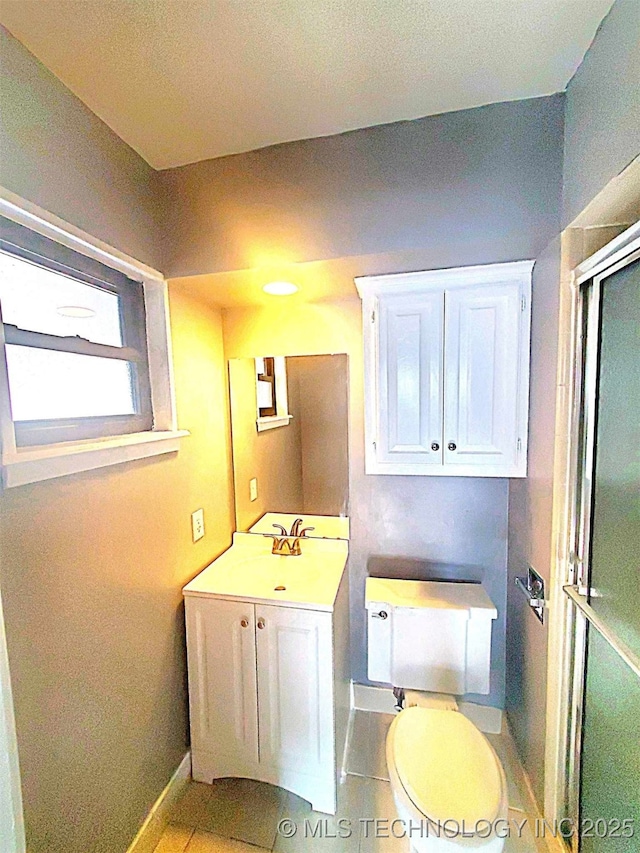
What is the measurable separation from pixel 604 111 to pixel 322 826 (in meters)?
2.51

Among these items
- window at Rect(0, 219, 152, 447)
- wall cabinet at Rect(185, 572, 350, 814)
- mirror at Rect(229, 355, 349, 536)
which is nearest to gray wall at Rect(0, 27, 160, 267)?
window at Rect(0, 219, 152, 447)

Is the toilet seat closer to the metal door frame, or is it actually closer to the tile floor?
the metal door frame

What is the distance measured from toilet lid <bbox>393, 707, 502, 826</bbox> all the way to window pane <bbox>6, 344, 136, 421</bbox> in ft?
5.19

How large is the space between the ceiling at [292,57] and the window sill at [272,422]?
1215 millimetres

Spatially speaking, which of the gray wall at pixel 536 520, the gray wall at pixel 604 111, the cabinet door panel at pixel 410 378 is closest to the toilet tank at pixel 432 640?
the gray wall at pixel 536 520

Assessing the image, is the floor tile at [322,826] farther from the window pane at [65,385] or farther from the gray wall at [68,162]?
the gray wall at [68,162]

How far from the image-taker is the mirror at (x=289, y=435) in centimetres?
190

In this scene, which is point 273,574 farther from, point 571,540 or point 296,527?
point 571,540

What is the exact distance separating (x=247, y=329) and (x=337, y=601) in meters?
1.38

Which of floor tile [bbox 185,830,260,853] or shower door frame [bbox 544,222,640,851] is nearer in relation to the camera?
shower door frame [bbox 544,222,640,851]

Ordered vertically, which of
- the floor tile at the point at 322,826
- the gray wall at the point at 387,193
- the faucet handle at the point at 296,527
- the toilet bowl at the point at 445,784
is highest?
the gray wall at the point at 387,193

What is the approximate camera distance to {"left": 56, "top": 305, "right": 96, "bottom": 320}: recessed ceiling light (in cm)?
117

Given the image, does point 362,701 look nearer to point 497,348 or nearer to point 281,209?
point 497,348

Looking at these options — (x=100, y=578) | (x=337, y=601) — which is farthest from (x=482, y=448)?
(x=100, y=578)
